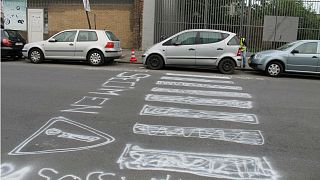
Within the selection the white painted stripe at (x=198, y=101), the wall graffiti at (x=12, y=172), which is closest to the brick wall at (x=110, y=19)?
the white painted stripe at (x=198, y=101)

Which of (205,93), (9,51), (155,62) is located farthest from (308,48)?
(9,51)

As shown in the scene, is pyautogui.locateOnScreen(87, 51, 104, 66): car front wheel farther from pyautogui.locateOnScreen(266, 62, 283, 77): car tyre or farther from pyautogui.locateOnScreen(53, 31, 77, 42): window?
pyautogui.locateOnScreen(266, 62, 283, 77): car tyre

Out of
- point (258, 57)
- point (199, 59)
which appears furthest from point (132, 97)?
point (258, 57)

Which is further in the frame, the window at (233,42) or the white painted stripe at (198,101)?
the window at (233,42)

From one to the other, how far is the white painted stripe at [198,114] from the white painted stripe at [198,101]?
741 millimetres

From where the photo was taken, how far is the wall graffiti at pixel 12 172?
472cm

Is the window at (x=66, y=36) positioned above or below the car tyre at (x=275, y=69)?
above

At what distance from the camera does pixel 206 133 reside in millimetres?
6668

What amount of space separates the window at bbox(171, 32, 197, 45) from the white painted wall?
6.47 m

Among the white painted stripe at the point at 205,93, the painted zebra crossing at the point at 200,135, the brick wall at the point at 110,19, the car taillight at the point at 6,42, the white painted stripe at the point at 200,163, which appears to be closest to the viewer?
the white painted stripe at the point at 200,163

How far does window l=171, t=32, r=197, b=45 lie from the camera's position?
1499cm

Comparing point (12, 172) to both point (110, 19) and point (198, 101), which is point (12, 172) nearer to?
point (198, 101)

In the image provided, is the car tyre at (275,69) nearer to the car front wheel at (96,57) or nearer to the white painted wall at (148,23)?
the car front wheel at (96,57)

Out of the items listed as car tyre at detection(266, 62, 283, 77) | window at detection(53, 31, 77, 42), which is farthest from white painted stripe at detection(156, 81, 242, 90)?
window at detection(53, 31, 77, 42)
